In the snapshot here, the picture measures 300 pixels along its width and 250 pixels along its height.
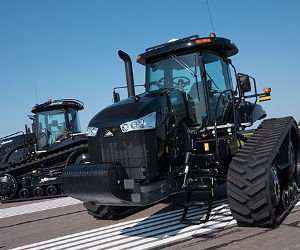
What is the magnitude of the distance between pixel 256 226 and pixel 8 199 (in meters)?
9.81

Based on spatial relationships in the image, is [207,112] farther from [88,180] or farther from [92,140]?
[88,180]

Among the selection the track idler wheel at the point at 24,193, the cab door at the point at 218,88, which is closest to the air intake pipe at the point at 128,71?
the cab door at the point at 218,88

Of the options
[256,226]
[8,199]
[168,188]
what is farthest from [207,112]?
[8,199]

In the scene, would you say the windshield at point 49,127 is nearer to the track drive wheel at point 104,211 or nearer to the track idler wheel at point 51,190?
the track idler wheel at point 51,190

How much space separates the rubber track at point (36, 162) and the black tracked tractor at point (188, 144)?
6240 mm

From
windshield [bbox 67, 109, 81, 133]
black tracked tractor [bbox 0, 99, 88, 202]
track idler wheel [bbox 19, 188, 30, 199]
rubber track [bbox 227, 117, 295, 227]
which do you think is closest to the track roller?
rubber track [bbox 227, 117, 295, 227]

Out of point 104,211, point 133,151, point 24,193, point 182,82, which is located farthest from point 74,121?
point 133,151

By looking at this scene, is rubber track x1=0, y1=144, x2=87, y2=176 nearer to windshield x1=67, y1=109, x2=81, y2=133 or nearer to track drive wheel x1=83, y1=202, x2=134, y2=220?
windshield x1=67, y1=109, x2=81, y2=133

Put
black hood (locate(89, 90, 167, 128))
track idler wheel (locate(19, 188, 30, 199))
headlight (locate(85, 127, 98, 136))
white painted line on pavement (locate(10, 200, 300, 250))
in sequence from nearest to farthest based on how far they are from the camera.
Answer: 1. white painted line on pavement (locate(10, 200, 300, 250))
2. black hood (locate(89, 90, 167, 128))
3. headlight (locate(85, 127, 98, 136))
4. track idler wheel (locate(19, 188, 30, 199))

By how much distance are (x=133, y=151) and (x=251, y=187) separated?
1641 mm

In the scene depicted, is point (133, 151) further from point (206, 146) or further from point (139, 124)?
point (206, 146)

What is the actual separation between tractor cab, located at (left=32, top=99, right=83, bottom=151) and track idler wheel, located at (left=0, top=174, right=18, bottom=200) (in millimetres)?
1430

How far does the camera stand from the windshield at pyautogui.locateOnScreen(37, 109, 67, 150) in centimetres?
1325

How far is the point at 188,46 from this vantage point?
6.16 m
